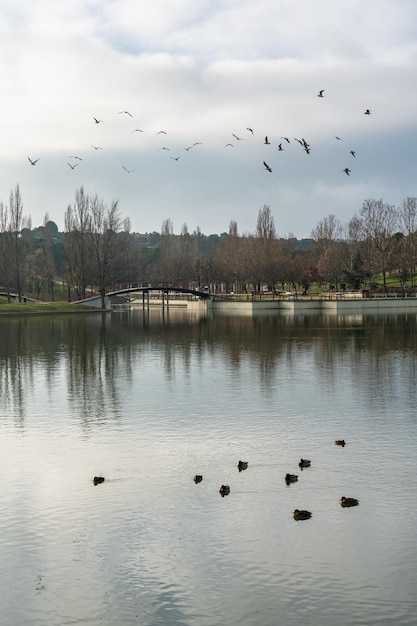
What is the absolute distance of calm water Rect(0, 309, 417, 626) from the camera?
9.55 metres

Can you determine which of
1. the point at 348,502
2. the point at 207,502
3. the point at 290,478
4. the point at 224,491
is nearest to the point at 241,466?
the point at 290,478

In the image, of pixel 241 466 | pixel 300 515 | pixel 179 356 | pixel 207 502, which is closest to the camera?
pixel 300 515

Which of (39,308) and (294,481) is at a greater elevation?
(39,308)

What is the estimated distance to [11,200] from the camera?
100062 mm

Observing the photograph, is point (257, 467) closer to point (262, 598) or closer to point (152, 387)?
point (262, 598)

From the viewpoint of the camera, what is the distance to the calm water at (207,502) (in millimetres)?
9555

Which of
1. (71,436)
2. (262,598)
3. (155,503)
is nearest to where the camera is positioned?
(262,598)

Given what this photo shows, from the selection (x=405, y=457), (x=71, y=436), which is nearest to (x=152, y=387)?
(x=71, y=436)

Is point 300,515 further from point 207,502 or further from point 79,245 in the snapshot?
point 79,245

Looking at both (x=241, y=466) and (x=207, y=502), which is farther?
(x=241, y=466)

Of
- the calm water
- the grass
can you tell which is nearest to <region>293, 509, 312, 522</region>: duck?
the calm water

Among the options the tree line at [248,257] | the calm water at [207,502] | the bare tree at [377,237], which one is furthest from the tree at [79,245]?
the calm water at [207,502]

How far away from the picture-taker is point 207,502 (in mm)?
13250

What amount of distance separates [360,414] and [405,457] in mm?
5007
